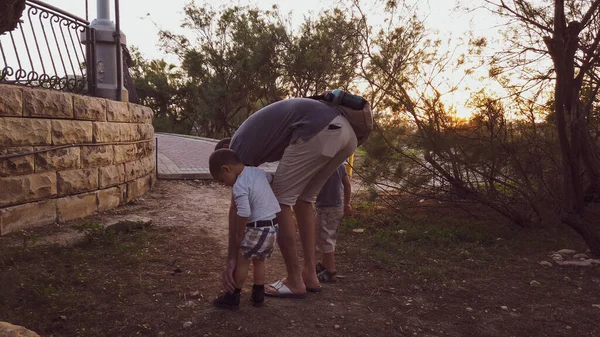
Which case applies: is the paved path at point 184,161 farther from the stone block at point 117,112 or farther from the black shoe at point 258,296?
the black shoe at point 258,296

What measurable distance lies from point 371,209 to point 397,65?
6.47ft

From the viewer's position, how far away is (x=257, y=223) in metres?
2.76

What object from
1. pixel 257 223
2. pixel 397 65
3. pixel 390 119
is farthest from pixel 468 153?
pixel 257 223

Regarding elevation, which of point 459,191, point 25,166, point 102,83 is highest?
point 102,83

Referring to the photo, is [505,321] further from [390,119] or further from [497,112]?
[390,119]

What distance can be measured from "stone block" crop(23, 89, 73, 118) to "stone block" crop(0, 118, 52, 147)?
8 centimetres

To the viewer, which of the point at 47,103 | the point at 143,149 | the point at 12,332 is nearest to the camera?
the point at 12,332

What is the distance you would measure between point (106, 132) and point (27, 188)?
4.68ft

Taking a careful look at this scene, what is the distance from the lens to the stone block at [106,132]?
554 cm

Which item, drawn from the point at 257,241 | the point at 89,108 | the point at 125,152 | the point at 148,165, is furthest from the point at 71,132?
the point at 257,241

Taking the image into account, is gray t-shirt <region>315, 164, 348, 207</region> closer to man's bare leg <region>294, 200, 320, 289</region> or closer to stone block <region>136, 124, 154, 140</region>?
man's bare leg <region>294, 200, 320, 289</region>

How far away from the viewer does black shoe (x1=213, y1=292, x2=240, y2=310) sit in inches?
112

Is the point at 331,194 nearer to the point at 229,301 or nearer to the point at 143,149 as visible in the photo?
the point at 229,301

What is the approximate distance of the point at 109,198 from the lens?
583 centimetres
